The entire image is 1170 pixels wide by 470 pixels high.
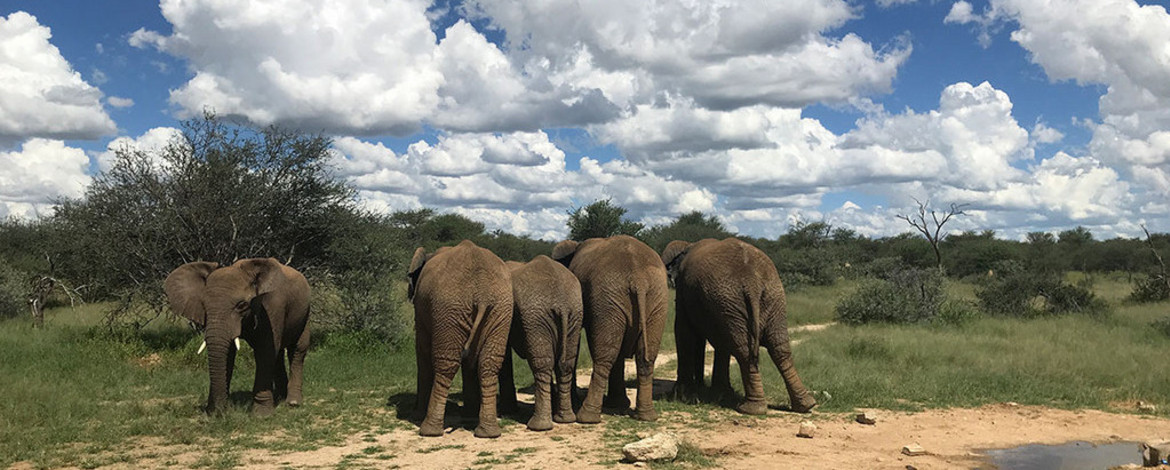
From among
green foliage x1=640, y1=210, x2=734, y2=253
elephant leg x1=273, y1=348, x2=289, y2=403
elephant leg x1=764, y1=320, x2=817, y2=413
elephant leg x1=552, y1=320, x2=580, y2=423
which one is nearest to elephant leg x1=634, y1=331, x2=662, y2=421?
elephant leg x1=552, y1=320, x2=580, y2=423

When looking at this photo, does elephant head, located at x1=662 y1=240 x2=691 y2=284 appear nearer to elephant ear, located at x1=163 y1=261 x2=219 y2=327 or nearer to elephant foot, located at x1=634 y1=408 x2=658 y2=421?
elephant foot, located at x1=634 y1=408 x2=658 y2=421

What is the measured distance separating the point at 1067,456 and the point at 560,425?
17.9 ft

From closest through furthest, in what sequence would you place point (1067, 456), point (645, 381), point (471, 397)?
point (1067, 456) → point (645, 381) → point (471, 397)

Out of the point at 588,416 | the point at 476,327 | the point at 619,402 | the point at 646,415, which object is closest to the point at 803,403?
the point at 646,415

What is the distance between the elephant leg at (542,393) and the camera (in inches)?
359

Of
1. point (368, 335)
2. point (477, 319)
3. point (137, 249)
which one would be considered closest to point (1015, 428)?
point (477, 319)

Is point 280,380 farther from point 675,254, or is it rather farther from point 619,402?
point 675,254

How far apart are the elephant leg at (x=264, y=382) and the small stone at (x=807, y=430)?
6.31 metres

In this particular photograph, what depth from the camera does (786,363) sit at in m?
10.4

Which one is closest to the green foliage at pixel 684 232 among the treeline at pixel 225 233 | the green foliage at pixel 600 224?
the green foliage at pixel 600 224

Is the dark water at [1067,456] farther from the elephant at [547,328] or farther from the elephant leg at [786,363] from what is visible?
the elephant at [547,328]

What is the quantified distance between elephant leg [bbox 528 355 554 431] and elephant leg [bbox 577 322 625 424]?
1.89 feet

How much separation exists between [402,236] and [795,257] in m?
26.0

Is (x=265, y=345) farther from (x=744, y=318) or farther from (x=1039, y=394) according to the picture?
(x=1039, y=394)
